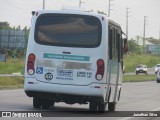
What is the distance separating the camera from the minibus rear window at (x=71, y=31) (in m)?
16.3

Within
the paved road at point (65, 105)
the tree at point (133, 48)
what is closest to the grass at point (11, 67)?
the paved road at point (65, 105)

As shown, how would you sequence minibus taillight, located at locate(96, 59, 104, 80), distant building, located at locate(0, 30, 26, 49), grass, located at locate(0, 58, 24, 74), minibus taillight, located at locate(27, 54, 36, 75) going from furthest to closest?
distant building, located at locate(0, 30, 26, 49) < grass, located at locate(0, 58, 24, 74) < minibus taillight, located at locate(27, 54, 36, 75) < minibus taillight, located at locate(96, 59, 104, 80)

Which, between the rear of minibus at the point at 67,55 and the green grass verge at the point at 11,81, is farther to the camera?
the green grass verge at the point at 11,81

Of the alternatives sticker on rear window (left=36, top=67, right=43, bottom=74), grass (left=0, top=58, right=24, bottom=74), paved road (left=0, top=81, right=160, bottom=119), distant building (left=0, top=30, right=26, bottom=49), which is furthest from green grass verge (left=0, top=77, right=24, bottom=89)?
distant building (left=0, top=30, right=26, bottom=49)

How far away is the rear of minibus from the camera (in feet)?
52.7

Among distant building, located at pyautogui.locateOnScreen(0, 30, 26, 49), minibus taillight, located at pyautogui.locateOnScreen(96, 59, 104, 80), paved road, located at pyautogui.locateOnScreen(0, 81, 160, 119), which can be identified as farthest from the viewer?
distant building, located at pyautogui.locateOnScreen(0, 30, 26, 49)

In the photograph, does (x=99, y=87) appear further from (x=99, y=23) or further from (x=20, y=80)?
(x=20, y=80)

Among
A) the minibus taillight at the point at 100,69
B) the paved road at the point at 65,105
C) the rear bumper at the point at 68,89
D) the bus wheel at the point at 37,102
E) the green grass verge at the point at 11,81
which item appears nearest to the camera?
the rear bumper at the point at 68,89

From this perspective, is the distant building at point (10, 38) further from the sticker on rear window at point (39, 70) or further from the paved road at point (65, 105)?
the sticker on rear window at point (39, 70)

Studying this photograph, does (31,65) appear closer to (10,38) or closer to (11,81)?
(11,81)

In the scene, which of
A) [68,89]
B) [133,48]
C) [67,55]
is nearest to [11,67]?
[67,55]

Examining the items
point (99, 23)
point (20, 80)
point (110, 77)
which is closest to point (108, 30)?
point (99, 23)

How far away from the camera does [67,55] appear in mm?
16156

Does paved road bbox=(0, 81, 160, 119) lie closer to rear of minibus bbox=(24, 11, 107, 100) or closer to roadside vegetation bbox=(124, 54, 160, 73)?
rear of minibus bbox=(24, 11, 107, 100)
